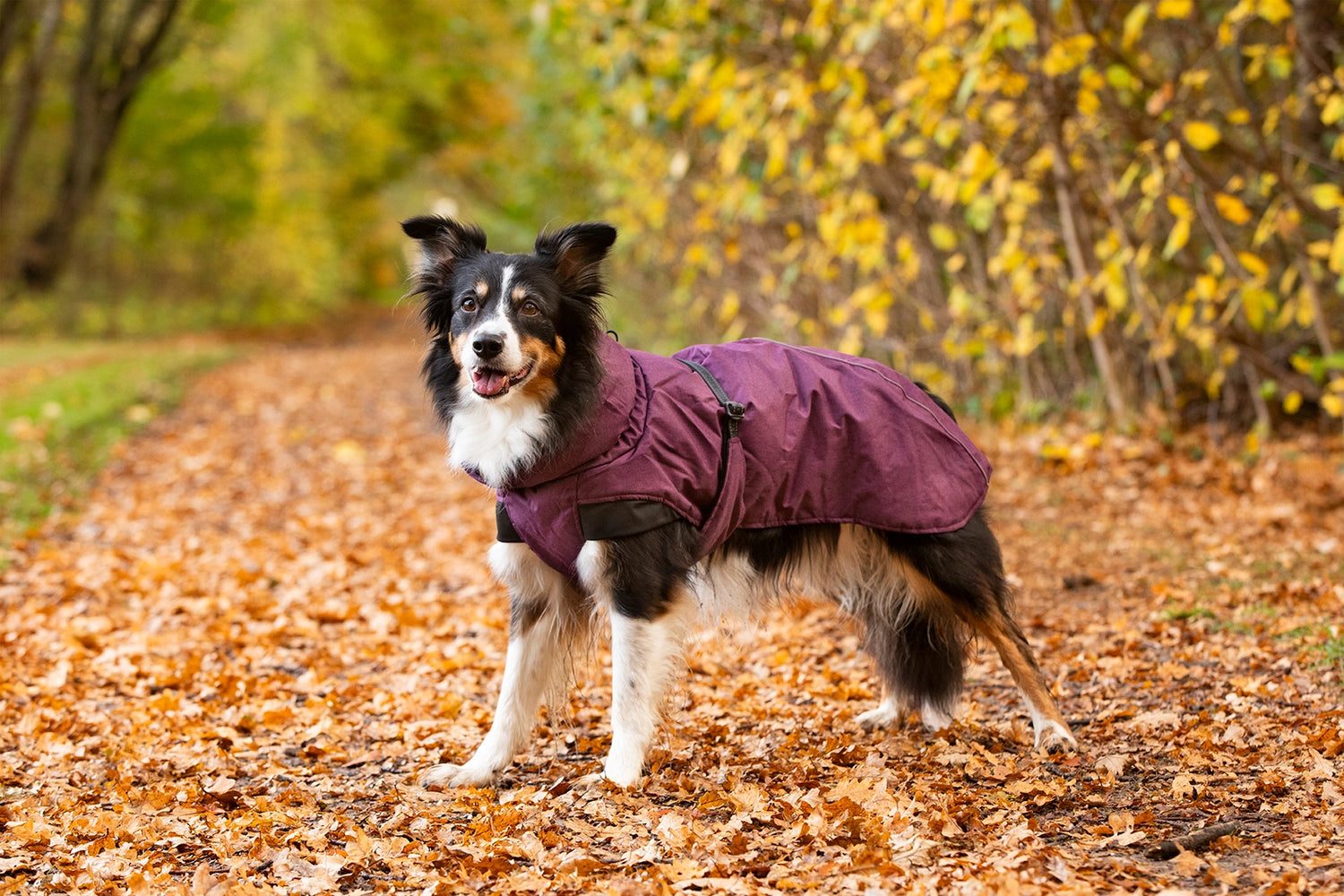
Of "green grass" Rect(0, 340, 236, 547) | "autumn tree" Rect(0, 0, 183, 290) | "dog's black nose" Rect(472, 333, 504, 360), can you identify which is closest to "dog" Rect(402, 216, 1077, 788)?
"dog's black nose" Rect(472, 333, 504, 360)

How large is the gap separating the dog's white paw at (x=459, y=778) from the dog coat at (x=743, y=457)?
83 centimetres

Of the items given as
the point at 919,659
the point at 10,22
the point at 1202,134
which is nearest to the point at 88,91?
the point at 10,22

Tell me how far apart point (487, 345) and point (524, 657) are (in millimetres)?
1201

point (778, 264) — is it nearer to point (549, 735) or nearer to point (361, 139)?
point (549, 735)

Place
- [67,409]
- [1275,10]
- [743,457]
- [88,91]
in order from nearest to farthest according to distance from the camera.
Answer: [743,457]
[1275,10]
[67,409]
[88,91]

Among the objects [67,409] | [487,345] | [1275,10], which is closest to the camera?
[487,345]

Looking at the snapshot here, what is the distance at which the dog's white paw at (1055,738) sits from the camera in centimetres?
412

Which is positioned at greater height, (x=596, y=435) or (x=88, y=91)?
(x=88, y=91)

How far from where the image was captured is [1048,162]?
25.5ft

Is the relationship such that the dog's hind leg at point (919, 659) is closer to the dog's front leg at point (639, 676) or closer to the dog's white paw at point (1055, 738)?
the dog's white paw at point (1055, 738)

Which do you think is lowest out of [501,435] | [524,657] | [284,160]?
[524,657]

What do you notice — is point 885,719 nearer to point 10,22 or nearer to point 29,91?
point 10,22

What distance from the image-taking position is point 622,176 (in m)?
14.3

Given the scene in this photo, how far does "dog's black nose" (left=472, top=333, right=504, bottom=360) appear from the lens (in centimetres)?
375
